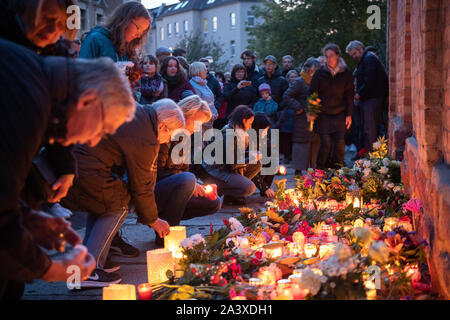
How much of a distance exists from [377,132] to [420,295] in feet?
22.2

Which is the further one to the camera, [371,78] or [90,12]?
[90,12]

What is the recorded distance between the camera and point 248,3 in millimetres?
49219

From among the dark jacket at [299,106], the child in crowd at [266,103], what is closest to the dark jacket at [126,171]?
the dark jacket at [299,106]

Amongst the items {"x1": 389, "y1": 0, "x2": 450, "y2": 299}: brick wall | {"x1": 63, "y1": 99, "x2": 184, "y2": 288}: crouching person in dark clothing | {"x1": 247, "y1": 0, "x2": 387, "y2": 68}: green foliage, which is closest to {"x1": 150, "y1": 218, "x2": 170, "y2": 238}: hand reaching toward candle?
{"x1": 63, "y1": 99, "x2": 184, "y2": 288}: crouching person in dark clothing

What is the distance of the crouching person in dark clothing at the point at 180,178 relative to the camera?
4.61 meters

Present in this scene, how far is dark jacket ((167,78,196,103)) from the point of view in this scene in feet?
23.7

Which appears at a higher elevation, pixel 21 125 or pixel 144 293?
pixel 21 125

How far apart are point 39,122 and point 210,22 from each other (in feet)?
175

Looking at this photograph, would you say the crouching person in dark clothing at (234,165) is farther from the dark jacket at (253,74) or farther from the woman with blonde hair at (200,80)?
the dark jacket at (253,74)

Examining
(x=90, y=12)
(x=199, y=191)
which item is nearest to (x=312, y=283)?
(x=199, y=191)

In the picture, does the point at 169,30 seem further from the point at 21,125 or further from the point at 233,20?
the point at 21,125

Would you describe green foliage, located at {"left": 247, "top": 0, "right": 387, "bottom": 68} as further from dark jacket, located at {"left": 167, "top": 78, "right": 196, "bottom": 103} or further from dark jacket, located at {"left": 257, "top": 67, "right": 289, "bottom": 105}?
dark jacket, located at {"left": 167, "top": 78, "right": 196, "bottom": 103}

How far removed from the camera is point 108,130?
1928mm
